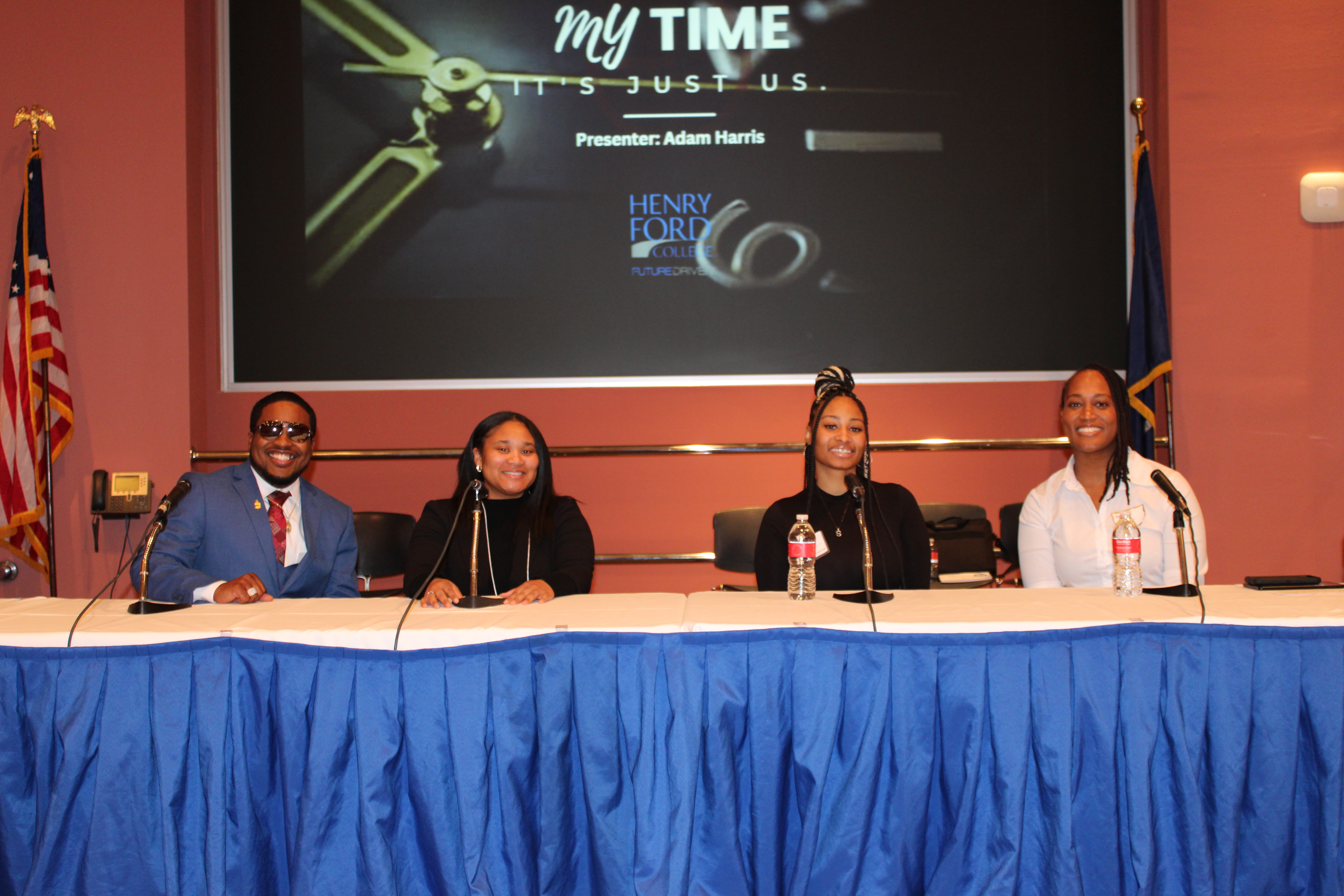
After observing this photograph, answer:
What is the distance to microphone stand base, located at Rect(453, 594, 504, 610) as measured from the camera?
6.75 ft

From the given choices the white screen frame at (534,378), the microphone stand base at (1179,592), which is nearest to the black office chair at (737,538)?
the white screen frame at (534,378)

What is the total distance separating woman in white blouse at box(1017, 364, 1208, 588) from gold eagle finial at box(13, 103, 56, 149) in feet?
13.8

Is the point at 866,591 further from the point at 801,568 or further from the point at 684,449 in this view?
the point at 684,449

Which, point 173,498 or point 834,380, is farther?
point 834,380

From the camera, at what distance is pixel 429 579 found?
80.4 inches

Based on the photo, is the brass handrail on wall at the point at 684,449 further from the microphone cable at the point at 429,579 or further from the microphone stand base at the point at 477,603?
the microphone stand base at the point at 477,603

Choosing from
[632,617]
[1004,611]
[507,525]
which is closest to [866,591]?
[1004,611]

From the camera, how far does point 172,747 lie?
68.7 inches

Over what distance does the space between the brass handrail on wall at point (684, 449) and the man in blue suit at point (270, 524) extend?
3.39 ft

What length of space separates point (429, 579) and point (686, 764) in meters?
0.75

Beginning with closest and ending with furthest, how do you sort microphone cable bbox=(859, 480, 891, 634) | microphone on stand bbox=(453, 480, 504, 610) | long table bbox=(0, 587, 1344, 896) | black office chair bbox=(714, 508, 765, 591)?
long table bbox=(0, 587, 1344, 896) < microphone cable bbox=(859, 480, 891, 634) < microphone on stand bbox=(453, 480, 504, 610) < black office chair bbox=(714, 508, 765, 591)

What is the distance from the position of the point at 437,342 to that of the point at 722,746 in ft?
9.11

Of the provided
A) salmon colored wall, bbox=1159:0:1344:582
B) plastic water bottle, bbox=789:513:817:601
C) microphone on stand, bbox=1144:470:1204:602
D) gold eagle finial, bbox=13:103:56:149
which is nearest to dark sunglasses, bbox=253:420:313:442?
plastic water bottle, bbox=789:513:817:601

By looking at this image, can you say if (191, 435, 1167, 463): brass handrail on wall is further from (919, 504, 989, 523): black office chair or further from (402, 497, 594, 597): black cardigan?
(402, 497, 594, 597): black cardigan
